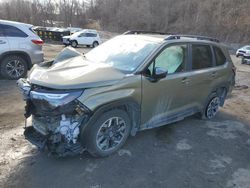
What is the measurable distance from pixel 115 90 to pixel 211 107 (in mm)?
3036

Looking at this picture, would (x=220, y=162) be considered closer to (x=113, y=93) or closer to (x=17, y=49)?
(x=113, y=93)

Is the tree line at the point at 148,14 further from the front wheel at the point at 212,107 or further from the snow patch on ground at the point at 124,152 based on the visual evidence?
the snow patch on ground at the point at 124,152

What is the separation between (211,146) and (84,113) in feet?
7.99

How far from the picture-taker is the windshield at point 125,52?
432 cm

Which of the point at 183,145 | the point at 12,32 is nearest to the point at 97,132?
the point at 183,145

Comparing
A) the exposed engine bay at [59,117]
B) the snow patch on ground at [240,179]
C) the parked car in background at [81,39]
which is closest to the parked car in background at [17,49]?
the exposed engine bay at [59,117]

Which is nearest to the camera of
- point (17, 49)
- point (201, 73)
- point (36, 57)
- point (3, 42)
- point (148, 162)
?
point (148, 162)

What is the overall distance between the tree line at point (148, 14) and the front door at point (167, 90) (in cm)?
4060

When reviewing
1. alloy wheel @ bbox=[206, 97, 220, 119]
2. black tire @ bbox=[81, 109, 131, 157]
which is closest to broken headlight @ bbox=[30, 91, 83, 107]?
black tire @ bbox=[81, 109, 131, 157]

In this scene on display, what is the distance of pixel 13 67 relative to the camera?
8.66 metres

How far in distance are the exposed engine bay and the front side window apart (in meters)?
1.53

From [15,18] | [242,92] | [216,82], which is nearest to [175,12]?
[15,18]

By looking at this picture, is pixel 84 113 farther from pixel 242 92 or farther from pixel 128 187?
pixel 242 92

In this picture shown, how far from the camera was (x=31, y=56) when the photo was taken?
29.2ft
